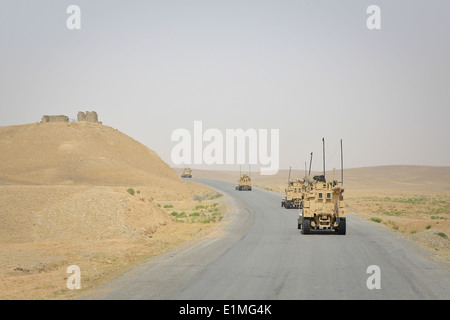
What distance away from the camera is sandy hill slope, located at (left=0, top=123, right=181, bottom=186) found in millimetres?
88125

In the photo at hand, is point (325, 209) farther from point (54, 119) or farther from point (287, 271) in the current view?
point (54, 119)

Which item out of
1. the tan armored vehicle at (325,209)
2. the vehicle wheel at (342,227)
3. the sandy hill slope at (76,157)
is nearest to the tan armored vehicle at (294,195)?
the tan armored vehicle at (325,209)

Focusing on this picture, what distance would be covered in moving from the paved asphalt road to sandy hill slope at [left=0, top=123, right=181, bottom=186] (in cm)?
6500

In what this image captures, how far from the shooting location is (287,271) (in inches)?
609

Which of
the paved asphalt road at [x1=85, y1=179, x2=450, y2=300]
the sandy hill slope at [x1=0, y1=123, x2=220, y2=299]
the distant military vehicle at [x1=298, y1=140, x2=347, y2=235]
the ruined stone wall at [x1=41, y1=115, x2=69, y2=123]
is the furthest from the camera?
the ruined stone wall at [x1=41, y1=115, x2=69, y2=123]

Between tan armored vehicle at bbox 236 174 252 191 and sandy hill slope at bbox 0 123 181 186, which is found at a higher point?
sandy hill slope at bbox 0 123 181 186

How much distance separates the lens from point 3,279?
16.7 metres

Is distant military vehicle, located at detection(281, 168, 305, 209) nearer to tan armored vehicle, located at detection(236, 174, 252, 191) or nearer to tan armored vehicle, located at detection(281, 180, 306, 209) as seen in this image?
tan armored vehicle, located at detection(281, 180, 306, 209)

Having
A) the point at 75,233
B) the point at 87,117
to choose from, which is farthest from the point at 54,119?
the point at 75,233

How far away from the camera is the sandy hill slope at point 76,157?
88.1 meters

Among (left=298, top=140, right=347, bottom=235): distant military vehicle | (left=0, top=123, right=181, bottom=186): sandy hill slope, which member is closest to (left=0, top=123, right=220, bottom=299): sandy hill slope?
(left=298, top=140, right=347, bottom=235): distant military vehicle

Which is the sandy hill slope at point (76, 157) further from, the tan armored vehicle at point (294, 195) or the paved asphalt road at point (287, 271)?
the paved asphalt road at point (287, 271)
